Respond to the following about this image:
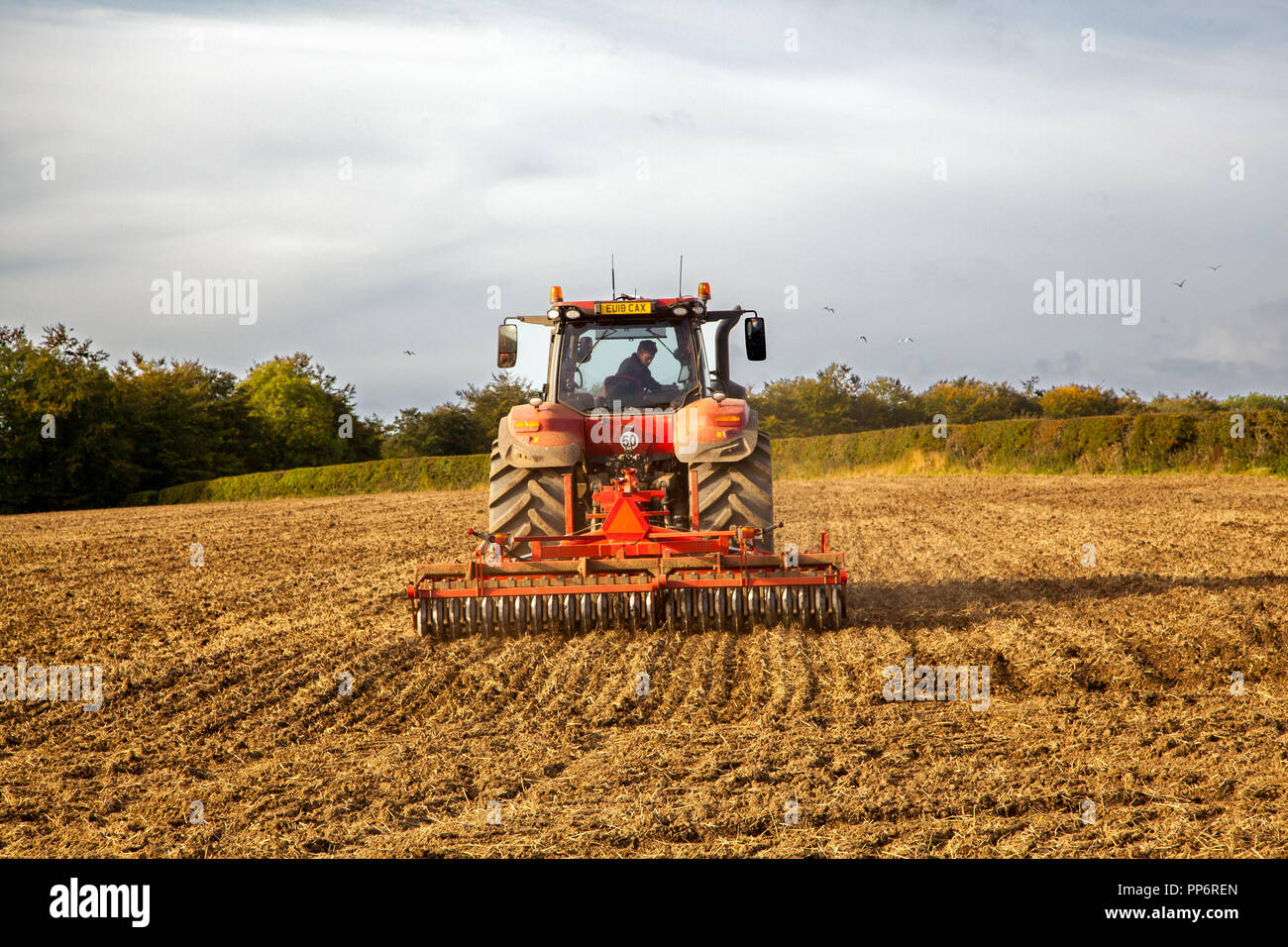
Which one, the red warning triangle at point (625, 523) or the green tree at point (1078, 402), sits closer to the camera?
the red warning triangle at point (625, 523)

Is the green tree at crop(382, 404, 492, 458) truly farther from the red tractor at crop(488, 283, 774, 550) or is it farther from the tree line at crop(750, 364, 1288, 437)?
the red tractor at crop(488, 283, 774, 550)

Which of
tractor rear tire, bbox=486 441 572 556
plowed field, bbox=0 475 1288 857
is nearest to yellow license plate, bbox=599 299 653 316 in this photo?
tractor rear tire, bbox=486 441 572 556

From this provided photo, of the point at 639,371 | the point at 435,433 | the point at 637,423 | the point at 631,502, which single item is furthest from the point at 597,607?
the point at 435,433

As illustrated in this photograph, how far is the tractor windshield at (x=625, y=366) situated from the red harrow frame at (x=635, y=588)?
136cm

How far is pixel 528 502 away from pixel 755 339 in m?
2.01

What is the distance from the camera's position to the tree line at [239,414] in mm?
33312

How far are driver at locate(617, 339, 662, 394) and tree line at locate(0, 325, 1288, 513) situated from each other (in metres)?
20.8

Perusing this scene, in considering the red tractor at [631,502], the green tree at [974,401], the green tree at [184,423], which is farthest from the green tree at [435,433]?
the red tractor at [631,502]

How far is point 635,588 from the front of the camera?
22.4ft

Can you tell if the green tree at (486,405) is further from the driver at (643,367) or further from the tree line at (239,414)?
the driver at (643,367)

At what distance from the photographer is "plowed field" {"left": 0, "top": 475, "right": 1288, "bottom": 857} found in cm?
347

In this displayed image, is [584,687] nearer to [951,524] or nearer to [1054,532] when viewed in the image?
[1054,532]

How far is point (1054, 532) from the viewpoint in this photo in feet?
43.2
